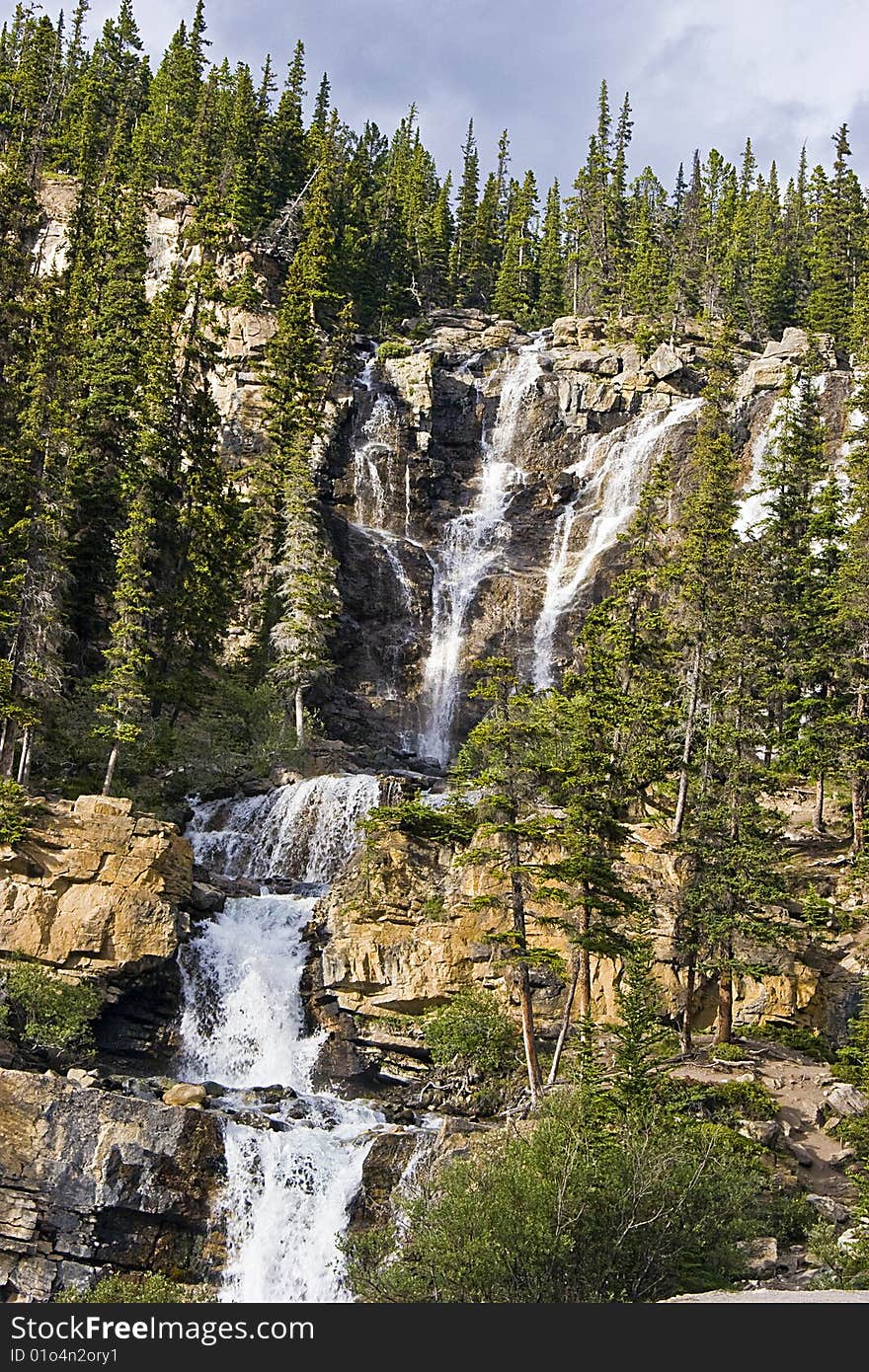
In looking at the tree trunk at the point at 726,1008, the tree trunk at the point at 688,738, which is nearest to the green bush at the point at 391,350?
the tree trunk at the point at 688,738

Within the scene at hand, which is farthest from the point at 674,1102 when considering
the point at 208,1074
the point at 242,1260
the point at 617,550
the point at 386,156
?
the point at 386,156

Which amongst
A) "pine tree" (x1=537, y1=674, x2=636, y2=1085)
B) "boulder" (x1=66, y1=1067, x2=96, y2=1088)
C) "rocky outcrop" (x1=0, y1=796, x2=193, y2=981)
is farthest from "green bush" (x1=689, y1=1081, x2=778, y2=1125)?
"rocky outcrop" (x1=0, y1=796, x2=193, y2=981)

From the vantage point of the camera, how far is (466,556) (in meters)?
64.2

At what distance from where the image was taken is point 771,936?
3234cm

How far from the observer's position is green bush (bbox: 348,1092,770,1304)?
19453 mm

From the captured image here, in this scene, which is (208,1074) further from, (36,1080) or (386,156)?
(386,156)

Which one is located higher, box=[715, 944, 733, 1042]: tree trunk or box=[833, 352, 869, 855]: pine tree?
box=[833, 352, 869, 855]: pine tree

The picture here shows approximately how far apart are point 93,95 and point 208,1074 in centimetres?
8270

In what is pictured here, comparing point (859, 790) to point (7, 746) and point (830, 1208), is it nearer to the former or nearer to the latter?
point (830, 1208)

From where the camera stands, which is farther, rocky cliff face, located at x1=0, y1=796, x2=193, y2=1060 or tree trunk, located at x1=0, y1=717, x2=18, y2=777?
tree trunk, located at x1=0, y1=717, x2=18, y2=777

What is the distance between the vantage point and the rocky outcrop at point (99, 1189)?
25.9 metres

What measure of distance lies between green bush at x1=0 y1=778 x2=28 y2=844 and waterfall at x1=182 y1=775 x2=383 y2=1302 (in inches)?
249

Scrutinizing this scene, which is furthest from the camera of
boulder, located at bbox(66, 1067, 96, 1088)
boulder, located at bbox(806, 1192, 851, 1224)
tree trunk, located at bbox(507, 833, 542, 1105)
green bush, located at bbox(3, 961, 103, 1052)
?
green bush, located at bbox(3, 961, 103, 1052)

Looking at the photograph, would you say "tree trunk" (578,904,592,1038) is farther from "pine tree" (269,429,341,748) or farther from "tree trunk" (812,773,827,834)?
"pine tree" (269,429,341,748)
